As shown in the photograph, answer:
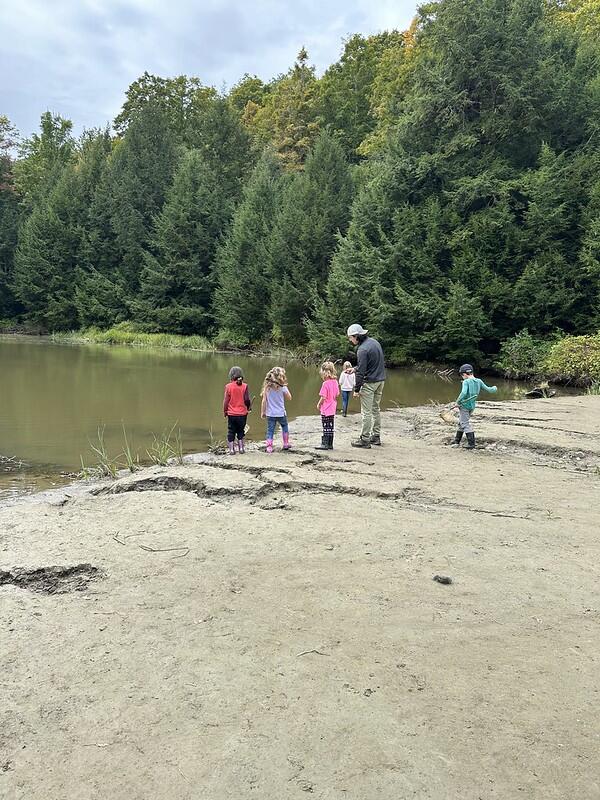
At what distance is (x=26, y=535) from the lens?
5.51m

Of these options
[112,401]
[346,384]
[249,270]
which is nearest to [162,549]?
[346,384]

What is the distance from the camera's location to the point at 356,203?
28234 millimetres

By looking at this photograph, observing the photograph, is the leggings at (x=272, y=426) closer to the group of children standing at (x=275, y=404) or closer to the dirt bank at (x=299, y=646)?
the group of children standing at (x=275, y=404)

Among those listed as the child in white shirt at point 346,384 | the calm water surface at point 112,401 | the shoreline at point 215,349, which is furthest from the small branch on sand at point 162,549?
the shoreline at point 215,349

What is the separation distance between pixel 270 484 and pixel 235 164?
143 feet

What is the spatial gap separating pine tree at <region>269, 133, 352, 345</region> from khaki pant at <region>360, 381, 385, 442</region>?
22.1m

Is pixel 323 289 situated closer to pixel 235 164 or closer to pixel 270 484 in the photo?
pixel 235 164

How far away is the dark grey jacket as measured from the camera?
9367 mm

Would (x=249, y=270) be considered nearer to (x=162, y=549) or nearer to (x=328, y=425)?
(x=328, y=425)

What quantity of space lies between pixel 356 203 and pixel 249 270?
9386 mm

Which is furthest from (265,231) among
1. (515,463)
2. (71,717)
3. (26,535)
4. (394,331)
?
(71,717)

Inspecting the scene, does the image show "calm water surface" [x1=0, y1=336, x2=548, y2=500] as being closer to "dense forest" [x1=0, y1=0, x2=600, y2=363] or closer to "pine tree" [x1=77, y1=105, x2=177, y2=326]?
"dense forest" [x1=0, y1=0, x2=600, y2=363]

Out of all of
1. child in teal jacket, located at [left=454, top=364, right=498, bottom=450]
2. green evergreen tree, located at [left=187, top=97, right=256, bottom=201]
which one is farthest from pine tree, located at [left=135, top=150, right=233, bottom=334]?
child in teal jacket, located at [left=454, top=364, right=498, bottom=450]

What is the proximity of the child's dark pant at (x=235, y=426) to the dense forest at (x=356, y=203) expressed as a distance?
54.1 ft
